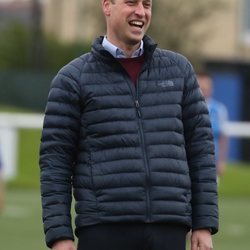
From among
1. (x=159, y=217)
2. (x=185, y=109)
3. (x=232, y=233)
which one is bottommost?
(x=232, y=233)

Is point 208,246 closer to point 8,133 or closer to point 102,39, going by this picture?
point 102,39

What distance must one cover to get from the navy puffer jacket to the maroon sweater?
1.3 inches

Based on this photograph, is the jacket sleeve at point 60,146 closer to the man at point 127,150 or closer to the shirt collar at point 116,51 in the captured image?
the man at point 127,150

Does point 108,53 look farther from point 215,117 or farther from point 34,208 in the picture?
point 34,208

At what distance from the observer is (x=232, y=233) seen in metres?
15.7

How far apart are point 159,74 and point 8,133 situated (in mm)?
17973

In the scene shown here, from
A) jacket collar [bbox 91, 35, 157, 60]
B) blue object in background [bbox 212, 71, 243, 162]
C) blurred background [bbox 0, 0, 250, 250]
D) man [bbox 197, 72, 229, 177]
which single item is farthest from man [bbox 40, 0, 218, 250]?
blue object in background [bbox 212, 71, 243, 162]

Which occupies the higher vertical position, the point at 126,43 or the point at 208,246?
the point at 126,43

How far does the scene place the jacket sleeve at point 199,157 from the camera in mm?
6086

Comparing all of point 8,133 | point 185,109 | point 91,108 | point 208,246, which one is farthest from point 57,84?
point 8,133

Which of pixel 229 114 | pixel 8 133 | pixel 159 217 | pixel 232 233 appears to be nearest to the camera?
pixel 159 217

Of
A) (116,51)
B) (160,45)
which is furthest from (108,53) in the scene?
(160,45)

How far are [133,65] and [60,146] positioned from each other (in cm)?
51

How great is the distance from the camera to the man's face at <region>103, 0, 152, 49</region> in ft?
20.0
